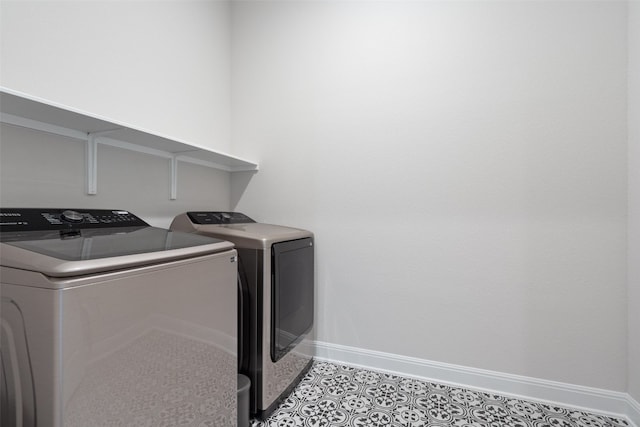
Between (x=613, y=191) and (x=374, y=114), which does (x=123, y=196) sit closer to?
(x=374, y=114)

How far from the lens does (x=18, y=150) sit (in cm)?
116

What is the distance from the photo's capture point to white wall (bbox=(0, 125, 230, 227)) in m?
1.15

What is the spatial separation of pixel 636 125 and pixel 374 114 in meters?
1.34

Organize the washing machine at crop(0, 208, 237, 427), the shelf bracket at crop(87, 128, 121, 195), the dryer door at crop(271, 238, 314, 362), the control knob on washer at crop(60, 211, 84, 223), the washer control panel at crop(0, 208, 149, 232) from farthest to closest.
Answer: the dryer door at crop(271, 238, 314, 362)
the shelf bracket at crop(87, 128, 121, 195)
the control knob on washer at crop(60, 211, 84, 223)
the washer control panel at crop(0, 208, 149, 232)
the washing machine at crop(0, 208, 237, 427)

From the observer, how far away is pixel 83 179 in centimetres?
138

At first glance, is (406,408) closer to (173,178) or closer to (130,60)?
(173,178)

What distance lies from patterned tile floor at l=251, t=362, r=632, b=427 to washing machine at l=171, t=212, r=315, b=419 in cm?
15

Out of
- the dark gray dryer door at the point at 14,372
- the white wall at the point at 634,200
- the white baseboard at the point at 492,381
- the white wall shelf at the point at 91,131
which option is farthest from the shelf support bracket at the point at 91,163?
the white wall at the point at 634,200

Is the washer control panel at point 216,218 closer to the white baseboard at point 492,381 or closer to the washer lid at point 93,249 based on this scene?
the washer lid at point 93,249

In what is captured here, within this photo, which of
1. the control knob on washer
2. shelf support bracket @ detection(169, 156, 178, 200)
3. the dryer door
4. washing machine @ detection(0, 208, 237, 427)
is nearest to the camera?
washing machine @ detection(0, 208, 237, 427)

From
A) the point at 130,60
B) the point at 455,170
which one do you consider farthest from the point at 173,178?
the point at 455,170

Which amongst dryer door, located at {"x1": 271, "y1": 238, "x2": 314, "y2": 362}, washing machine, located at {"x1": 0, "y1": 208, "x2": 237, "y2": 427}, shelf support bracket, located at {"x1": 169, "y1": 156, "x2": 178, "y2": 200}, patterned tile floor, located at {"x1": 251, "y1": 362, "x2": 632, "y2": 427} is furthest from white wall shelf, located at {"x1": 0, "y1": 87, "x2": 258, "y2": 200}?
patterned tile floor, located at {"x1": 251, "y1": 362, "x2": 632, "y2": 427}

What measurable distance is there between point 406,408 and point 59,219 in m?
1.85

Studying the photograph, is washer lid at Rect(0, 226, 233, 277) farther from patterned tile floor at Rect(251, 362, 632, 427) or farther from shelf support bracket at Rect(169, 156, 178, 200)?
patterned tile floor at Rect(251, 362, 632, 427)
